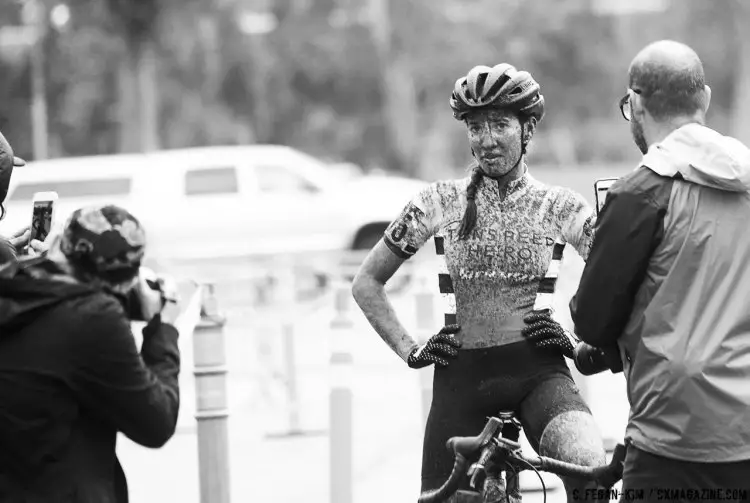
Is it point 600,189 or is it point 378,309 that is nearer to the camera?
point 600,189

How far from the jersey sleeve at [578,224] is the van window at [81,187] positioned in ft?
65.2

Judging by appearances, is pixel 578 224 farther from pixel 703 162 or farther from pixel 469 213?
pixel 703 162

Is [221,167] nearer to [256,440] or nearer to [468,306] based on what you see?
[256,440]

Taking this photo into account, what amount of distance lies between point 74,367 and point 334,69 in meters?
52.0

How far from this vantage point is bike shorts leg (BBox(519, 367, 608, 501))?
4.70 m

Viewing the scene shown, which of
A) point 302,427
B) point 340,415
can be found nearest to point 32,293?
point 340,415

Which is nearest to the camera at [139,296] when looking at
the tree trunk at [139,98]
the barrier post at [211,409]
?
the barrier post at [211,409]

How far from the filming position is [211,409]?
723 centimetres

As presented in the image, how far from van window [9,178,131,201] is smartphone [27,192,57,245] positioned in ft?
62.7

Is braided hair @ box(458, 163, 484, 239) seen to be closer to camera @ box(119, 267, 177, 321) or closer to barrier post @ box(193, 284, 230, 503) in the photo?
camera @ box(119, 267, 177, 321)

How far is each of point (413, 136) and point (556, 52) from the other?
1311 centimetres

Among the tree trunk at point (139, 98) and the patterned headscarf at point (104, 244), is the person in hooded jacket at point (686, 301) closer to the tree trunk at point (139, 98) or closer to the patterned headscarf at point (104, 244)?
the patterned headscarf at point (104, 244)

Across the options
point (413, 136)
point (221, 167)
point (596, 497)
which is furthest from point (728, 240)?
point (413, 136)

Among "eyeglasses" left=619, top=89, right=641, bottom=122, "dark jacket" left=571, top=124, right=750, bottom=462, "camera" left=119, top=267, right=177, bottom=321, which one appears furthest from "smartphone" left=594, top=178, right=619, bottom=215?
"camera" left=119, top=267, right=177, bottom=321
